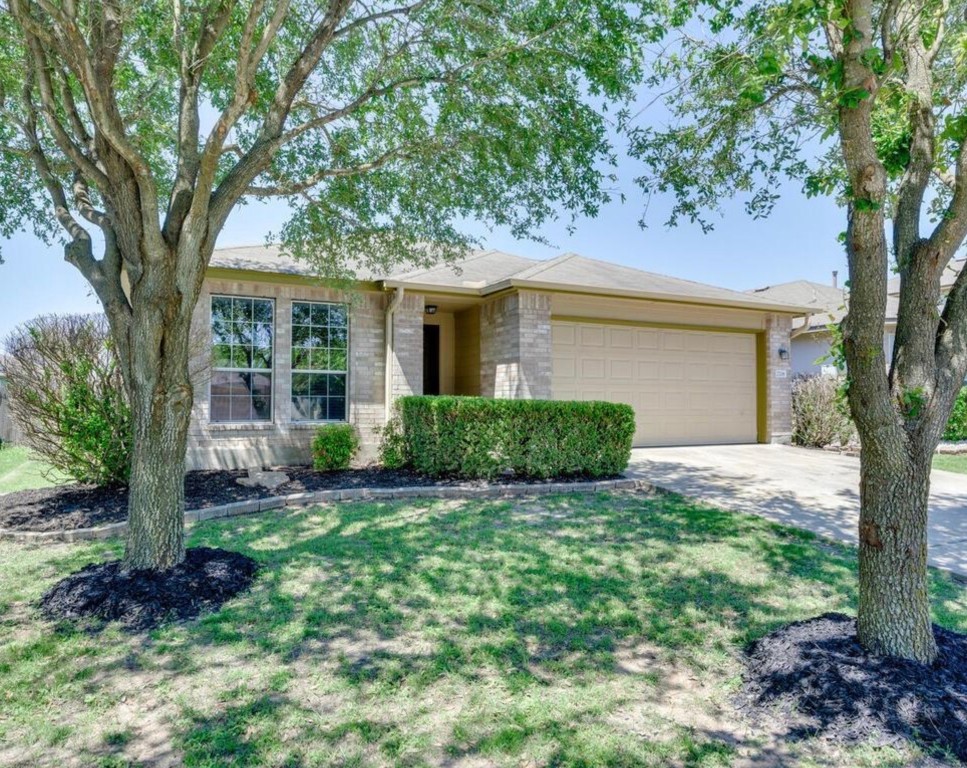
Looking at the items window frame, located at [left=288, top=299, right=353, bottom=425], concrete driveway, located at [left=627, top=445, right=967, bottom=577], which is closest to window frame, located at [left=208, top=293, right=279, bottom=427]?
window frame, located at [left=288, top=299, right=353, bottom=425]

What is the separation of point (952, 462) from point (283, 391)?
39.1ft

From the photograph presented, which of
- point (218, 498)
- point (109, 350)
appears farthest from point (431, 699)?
point (109, 350)

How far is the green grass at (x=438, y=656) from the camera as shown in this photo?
252 centimetres

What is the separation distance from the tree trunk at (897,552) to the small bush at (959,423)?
1219cm

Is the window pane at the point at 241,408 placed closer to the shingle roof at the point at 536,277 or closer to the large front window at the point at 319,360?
the large front window at the point at 319,360

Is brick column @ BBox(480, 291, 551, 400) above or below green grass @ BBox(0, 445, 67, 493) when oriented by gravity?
above

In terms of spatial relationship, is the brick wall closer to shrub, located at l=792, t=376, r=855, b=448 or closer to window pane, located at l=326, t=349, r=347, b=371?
window pane, located at l=326, t=349, r=347, b=371

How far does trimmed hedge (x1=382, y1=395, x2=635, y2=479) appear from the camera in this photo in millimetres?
8188

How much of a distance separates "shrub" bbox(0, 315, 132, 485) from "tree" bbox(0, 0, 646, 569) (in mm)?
1543

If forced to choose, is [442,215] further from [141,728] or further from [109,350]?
[141,728]

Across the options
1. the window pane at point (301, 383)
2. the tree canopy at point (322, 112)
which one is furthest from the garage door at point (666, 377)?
the window pane at point (301, 383)

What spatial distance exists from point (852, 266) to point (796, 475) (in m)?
6.94

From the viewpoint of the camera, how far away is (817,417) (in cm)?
1249

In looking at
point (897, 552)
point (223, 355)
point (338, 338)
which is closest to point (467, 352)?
point (338, 338)
